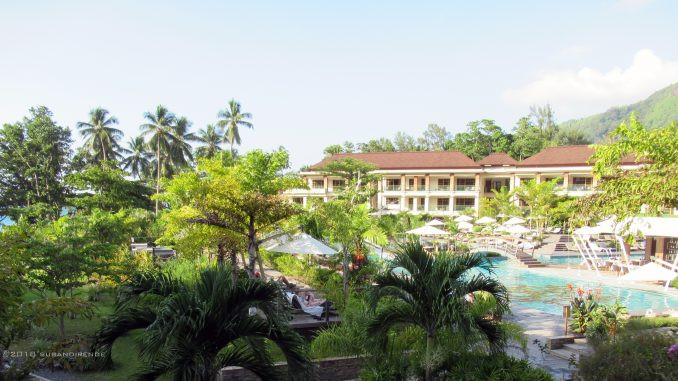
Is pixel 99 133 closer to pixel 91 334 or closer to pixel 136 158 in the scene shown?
pixel 136 158

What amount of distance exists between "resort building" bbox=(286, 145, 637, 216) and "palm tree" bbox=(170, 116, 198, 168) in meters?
12.4

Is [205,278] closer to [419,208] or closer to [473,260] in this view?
[473,260]

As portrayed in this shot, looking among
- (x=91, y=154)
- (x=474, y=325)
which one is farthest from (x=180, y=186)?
(x=91, y=154)

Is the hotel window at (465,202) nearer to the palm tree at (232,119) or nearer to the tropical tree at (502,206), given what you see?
the tropical tree at (502,206)

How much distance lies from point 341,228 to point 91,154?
33682 mm

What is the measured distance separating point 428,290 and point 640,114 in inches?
7684

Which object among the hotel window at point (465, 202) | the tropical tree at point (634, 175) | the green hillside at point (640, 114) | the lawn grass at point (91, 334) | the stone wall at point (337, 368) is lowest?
the lawn grass at point (91, 334)

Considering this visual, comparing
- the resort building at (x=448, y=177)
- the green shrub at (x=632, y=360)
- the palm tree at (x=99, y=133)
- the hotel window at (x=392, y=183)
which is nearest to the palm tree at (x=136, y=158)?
the palm tree at (x=99, y=133)

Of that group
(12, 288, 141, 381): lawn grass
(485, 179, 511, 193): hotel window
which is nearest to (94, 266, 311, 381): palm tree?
(12, 288, 141, 381): lawn grass

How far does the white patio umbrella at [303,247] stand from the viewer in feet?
40.7

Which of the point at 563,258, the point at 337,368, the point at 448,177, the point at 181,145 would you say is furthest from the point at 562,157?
the point at 337,368

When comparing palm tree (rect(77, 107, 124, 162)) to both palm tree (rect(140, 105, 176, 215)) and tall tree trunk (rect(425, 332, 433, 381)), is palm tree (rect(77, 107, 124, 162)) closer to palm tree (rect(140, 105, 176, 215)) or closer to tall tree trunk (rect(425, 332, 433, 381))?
palm tree (rect(140, 105, 176, 215))

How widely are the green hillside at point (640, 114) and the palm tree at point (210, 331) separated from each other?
16431cm

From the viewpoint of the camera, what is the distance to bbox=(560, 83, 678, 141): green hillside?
152000 millimetres
